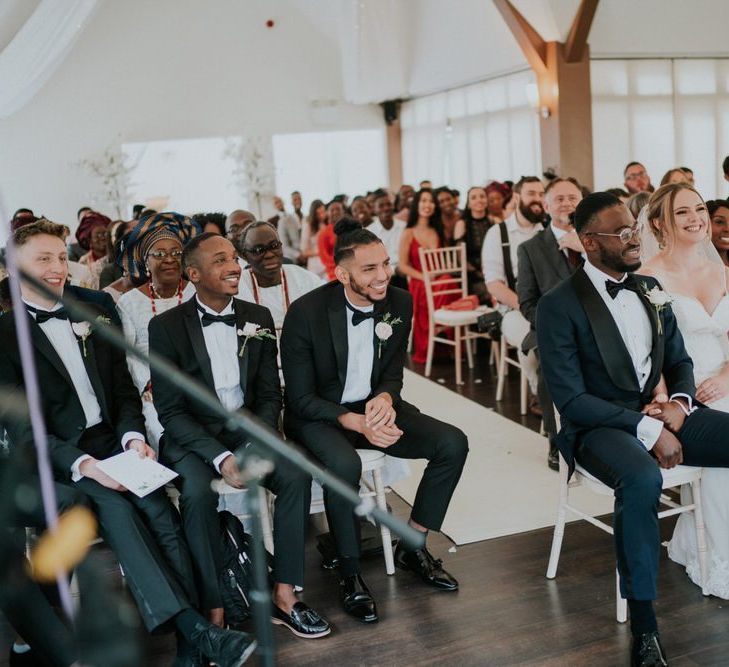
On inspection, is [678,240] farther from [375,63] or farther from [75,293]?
[375,63]

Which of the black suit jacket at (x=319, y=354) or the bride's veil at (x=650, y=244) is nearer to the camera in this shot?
the black suit jacket at (x=319, y=354)

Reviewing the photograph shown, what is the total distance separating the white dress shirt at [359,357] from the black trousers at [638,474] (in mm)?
929

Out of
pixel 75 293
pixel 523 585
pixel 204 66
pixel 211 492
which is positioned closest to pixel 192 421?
pixel 211 492

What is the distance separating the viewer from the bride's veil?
4.17 metres

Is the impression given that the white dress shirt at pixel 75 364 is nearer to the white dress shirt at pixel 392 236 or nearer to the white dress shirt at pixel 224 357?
the white dress shirt at pixel 224 357

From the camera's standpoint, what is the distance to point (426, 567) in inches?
136

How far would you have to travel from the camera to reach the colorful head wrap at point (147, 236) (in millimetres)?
4074

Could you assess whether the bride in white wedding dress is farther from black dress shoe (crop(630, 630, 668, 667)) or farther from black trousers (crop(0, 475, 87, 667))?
black trousers (crop(0, 475, 87, 667))

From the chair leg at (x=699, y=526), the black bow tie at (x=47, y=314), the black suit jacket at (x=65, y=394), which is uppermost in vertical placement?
the black bow tie at (x=47, y=314)

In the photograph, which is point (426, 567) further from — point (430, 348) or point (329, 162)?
point (329, 162)

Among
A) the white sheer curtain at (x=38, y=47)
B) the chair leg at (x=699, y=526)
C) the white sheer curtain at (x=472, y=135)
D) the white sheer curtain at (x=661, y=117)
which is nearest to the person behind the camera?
the chair leg at (x=699, y=526)

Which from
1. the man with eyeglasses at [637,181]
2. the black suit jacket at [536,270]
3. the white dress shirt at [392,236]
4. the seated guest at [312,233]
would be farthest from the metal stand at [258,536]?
the seated guest at [312,233]

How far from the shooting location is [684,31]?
11.5m

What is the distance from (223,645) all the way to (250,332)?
1.20 metres
